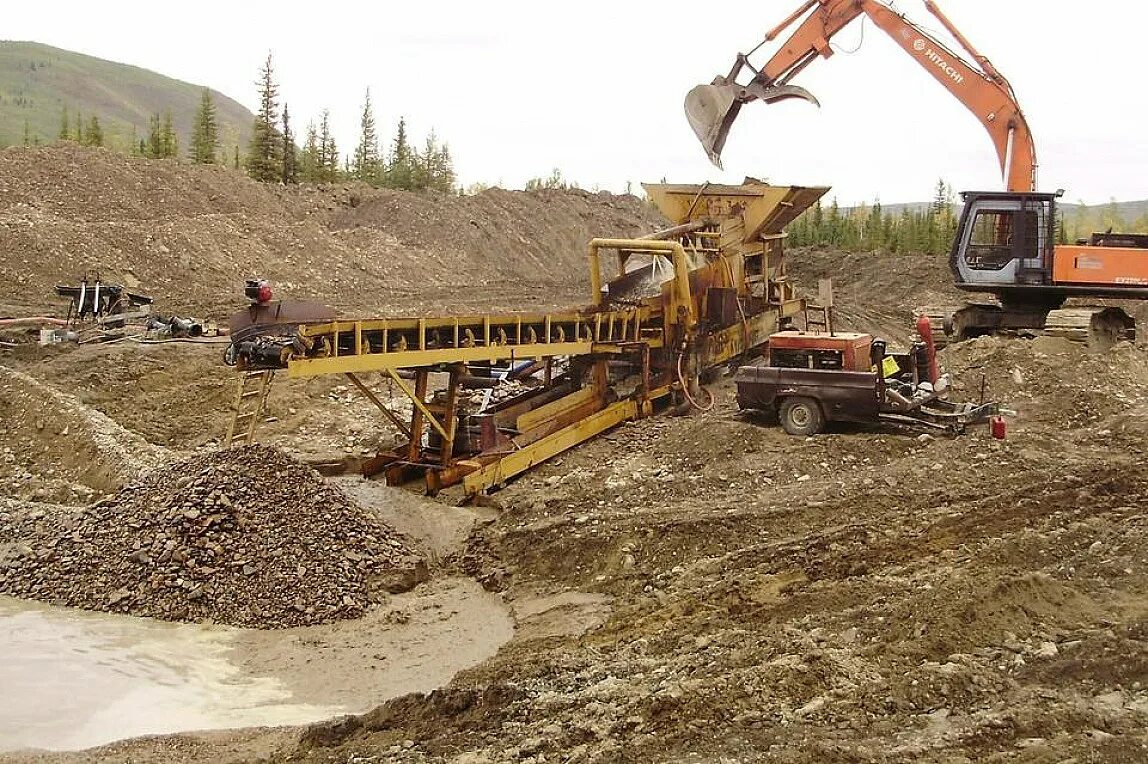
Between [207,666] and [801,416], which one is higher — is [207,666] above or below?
below

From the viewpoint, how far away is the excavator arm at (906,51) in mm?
16250

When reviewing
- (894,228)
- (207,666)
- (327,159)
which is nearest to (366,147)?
(327,159)

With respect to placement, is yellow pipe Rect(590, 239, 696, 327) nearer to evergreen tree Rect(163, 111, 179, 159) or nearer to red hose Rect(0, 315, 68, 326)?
red hose Rect(0, 315, 68, 326)

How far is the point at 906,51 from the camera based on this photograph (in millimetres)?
16562

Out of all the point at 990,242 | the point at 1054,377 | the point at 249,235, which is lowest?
the point at 1054,377

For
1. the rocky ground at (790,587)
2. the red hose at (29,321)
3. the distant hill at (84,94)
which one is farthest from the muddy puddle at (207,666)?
the distant hill at (84,94)

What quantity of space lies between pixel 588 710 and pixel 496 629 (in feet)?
8.51

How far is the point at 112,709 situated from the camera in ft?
23.6

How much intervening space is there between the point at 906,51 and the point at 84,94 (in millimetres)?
133503

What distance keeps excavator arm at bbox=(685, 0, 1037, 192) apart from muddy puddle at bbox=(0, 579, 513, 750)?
9943mm

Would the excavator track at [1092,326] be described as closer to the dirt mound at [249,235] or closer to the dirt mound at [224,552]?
the dirt mound at [224,552]

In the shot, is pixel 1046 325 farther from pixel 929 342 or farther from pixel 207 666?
pixel 207 666

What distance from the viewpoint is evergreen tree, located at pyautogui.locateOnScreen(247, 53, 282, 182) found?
39719 mm

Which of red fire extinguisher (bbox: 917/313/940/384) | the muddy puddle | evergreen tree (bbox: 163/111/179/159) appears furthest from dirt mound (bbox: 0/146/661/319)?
the muddy puddle
